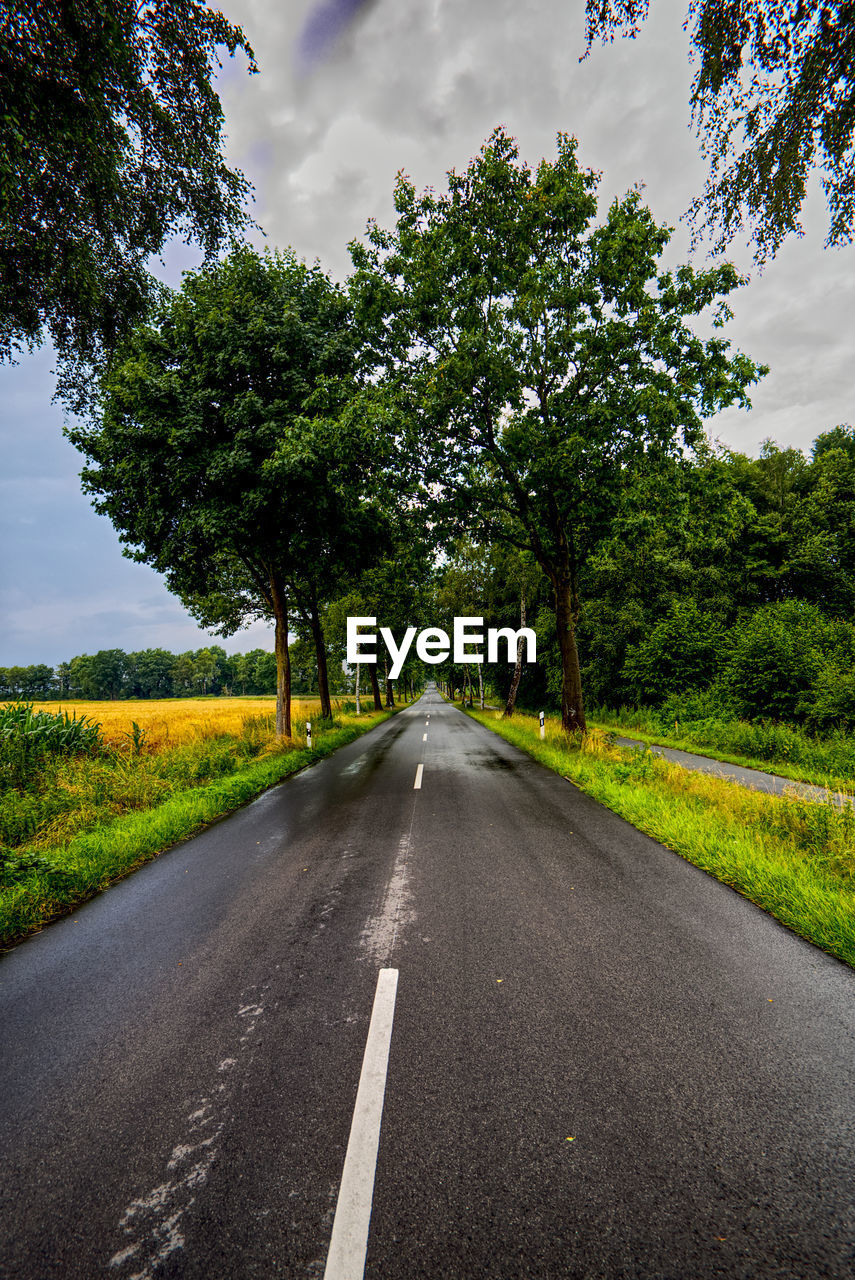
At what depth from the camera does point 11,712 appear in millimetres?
10062

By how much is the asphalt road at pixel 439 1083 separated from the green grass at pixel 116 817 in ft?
1.72

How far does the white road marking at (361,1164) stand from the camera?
1690 millimetres

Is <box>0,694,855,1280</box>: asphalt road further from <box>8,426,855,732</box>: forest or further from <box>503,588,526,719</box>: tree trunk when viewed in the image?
<box>503,588,526,719</box>: tree trunk

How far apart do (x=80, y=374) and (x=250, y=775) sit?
7659 mm

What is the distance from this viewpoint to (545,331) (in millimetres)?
11766

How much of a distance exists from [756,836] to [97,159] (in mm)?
10911

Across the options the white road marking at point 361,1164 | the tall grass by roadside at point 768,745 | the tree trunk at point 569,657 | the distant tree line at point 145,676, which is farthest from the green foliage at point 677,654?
the distant tree line at point 145,676

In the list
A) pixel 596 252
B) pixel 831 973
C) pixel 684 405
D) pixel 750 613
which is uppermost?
pixel 596 252

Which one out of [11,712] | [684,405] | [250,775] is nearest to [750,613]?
[684,405]

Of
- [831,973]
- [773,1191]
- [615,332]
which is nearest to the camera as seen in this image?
[773,1191]

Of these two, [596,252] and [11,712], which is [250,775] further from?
[596,252]

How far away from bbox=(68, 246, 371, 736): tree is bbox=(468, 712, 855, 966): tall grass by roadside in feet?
28.2

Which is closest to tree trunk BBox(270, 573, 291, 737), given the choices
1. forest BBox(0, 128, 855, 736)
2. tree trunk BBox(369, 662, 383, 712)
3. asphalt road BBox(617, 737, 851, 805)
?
forest BBox(0, 128, 855, 736)

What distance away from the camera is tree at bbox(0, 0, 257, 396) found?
4648 mm
